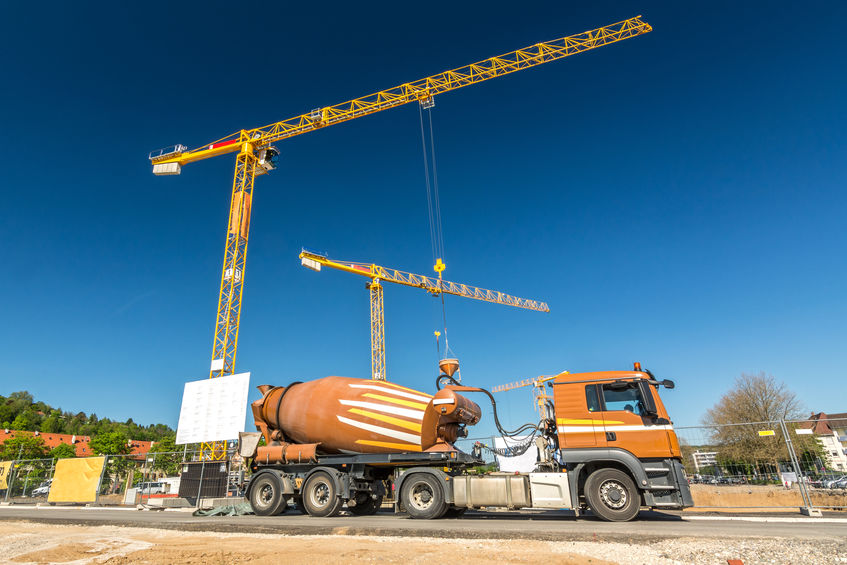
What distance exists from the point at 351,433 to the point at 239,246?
28258 mm

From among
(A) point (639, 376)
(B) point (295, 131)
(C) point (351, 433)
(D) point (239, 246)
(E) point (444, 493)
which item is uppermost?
(B) point (295, 131)

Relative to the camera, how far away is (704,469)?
1262 centimetres

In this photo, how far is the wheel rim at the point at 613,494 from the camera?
9.96 m

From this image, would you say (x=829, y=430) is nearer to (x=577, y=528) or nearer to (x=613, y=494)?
(x=613, y=494)

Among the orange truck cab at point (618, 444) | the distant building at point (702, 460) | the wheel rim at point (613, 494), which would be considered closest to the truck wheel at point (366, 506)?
the orange truck cab at point (618, 444)

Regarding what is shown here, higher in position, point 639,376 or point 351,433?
point 639,376

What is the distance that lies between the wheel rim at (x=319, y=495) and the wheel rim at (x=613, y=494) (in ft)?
23.1

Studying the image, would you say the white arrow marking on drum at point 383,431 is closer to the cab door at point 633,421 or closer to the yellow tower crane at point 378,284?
the cab door at point 633,421

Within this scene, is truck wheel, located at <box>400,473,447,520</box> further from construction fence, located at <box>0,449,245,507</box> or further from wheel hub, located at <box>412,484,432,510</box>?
construction fence, located at <box>0,449,245,507</box>

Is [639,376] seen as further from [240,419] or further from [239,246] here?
[239,246]

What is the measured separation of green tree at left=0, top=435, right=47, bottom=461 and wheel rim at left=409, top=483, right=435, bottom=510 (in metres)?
67.4

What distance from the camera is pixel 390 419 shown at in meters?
11.9

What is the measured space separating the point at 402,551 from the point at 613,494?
5583mm

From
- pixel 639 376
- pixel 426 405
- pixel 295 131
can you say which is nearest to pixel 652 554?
pixel 639 376
